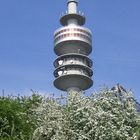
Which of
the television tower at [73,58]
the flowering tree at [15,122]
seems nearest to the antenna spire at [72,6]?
the television tower at [73,58]

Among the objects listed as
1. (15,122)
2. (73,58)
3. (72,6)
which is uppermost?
(72,6)

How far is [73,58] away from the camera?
15338 cm

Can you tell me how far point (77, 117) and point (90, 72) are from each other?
13780 cm

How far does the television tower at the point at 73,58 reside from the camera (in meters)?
152

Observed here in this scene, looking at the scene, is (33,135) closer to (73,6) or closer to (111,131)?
(111,131)

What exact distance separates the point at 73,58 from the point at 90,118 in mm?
135464

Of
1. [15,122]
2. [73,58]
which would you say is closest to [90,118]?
[15,122]

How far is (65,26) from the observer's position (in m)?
163

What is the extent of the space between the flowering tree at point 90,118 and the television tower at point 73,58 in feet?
423

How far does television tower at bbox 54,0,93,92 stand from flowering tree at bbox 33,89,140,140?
423 feet

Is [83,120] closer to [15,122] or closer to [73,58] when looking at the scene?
[15,122]

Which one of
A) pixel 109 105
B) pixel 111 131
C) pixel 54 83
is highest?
pixel 54 83

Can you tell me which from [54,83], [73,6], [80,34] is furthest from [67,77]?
[73,6]

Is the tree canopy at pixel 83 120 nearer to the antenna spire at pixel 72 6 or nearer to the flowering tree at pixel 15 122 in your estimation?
the flowering tree at pixel 15 122
